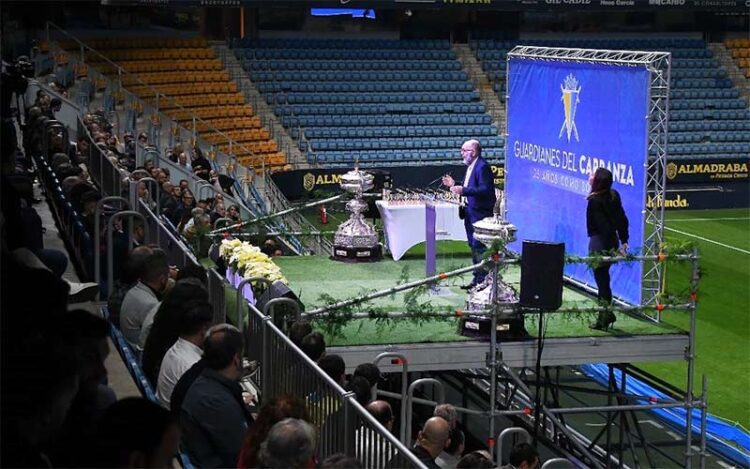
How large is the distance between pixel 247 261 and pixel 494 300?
2.32 meters

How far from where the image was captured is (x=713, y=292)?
882 inches

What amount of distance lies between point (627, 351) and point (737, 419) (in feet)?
11.6

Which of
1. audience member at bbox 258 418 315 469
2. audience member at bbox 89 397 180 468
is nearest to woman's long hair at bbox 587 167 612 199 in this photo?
audience member at bbox 258 418 315 469

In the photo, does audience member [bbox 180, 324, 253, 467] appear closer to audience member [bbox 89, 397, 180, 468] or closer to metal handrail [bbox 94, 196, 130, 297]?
audience member [bbox 89, 397, 180, 468]

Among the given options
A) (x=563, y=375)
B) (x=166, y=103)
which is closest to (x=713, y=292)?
(x=563, y=375)

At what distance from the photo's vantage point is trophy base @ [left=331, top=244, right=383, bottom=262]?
1641 cm

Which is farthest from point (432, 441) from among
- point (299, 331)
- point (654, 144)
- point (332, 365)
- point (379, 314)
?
point (654, 144)

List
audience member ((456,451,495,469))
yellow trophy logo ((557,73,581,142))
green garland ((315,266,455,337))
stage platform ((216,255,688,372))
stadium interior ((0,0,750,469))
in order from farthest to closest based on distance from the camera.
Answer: yellow trophy logo ((557,73,581,142))
stage platform ((216,255,688,372))
green garland ((315,266,455,337))
audience member ((456,451,495,469))
stadium interior ((0,0,750,469))

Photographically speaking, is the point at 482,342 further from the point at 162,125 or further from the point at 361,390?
the point at 162,125

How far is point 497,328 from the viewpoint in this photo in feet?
40.2

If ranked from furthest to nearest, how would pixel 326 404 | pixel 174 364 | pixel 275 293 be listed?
pixel 275 293 < pixel 174 364 < pixel 326 404

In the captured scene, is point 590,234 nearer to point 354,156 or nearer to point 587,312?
point 587,312

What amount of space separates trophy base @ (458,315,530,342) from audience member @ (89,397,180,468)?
8.26m

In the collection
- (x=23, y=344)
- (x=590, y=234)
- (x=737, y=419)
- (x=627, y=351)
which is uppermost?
(x=23, y=344)
